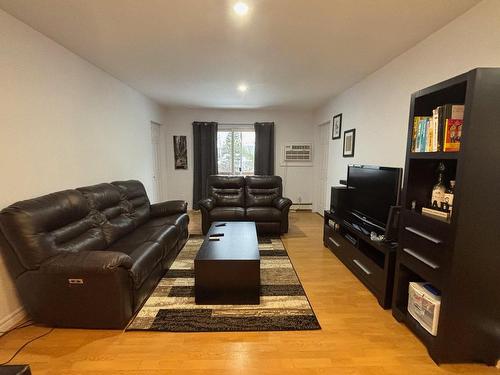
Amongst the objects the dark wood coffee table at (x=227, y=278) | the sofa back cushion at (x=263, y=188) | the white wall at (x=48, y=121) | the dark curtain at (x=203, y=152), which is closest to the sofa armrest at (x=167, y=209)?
the white wall at (x=48, y=121)

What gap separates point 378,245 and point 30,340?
2.87m

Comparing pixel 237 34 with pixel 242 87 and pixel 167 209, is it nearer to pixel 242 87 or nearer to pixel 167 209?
pixel 242 87

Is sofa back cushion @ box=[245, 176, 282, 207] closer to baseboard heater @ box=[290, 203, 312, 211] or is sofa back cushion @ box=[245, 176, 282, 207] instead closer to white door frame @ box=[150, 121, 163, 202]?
baseboard heater @ box=[290, 203, 312, 211]

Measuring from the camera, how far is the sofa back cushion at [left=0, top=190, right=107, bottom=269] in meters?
1.79

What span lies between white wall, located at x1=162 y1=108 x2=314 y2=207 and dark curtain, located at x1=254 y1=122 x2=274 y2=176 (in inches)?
7.6

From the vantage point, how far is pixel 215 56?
2709 mm

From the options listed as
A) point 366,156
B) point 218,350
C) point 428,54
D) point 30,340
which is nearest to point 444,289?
point 218,350

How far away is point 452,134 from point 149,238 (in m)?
2.73

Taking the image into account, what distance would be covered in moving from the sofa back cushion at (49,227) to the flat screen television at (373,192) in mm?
2848

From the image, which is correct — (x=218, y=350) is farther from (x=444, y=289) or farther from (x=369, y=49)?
(x=369, y=49)

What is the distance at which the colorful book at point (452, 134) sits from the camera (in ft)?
5.16

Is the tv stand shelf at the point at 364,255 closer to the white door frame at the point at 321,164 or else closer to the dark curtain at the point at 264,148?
the white door frame at the point at 321,164

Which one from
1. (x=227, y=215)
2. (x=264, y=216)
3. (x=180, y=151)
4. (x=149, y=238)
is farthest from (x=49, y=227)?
(x=180, y=151)

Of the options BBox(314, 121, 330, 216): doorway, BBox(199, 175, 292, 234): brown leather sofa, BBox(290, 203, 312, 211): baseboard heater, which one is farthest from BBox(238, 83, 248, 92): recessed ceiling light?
BBox(290, 203, 312, 211): baseboard heater
